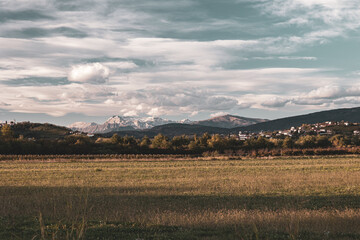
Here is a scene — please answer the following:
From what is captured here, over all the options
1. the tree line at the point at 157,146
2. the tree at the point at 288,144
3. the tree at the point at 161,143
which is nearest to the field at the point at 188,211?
the tree line at the point at 157,146

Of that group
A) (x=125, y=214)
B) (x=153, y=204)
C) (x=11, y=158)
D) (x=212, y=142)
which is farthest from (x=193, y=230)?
(x=212, y=142)

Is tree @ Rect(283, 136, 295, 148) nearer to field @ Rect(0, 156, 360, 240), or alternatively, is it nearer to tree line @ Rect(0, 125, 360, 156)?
tree line @ Rect(0, 125, 360, 156)

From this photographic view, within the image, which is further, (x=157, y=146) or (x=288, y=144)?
(x=288, y=144)

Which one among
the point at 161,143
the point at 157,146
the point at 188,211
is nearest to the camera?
the point at 188,211

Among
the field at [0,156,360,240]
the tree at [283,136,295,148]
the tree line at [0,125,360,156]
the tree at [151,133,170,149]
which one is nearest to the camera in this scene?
the field at [0,156,360,240]

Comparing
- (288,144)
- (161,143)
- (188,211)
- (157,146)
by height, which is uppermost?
(161,143)

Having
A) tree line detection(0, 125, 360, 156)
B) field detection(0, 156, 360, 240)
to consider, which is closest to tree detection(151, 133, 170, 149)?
tree line detection(0, 125, 360, 156)

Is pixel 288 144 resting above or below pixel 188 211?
below

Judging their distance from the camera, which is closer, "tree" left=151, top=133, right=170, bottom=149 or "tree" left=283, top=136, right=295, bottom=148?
"tree" left=151, top=133, right=170, bottom=149

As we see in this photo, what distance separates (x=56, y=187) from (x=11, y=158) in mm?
53306

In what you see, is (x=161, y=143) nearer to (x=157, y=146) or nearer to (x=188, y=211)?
(x=157, y=146)

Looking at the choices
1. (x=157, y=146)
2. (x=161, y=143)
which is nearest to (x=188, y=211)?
(x=157, y=146)

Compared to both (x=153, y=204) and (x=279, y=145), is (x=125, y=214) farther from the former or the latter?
(x=279, y=145)

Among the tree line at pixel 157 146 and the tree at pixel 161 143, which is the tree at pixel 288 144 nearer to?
the tree line at pixel 157 146
